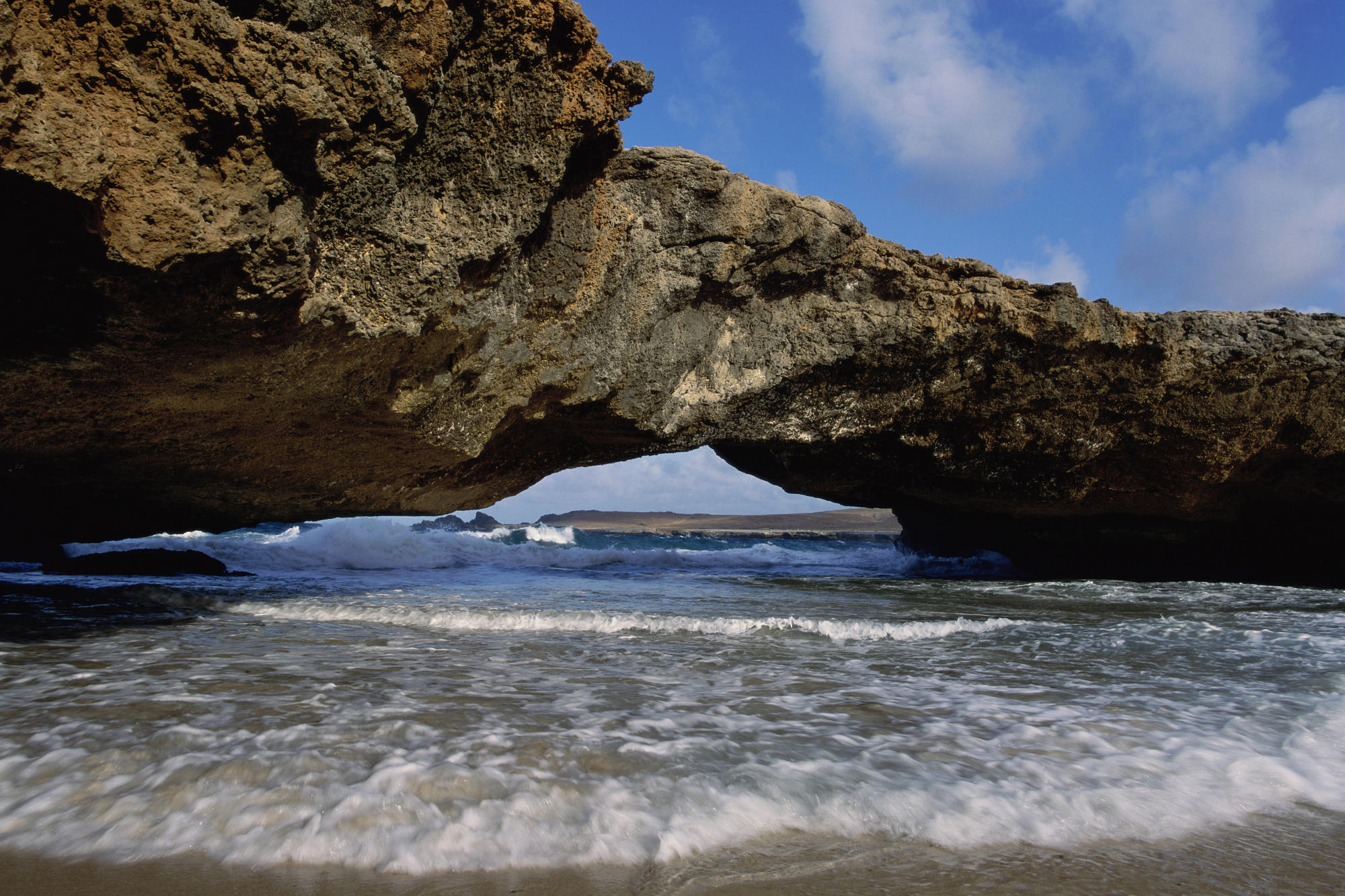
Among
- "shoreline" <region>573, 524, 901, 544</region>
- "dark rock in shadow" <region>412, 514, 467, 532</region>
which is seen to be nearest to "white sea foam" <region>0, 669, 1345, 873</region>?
"dark rock in shadow" <region>412, 514, 467, 532</region>

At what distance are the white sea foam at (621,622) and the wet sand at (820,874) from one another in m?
2.74

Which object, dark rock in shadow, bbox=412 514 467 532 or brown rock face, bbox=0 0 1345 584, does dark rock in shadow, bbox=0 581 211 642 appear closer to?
brown rock face, bbox=0 0 1345 584

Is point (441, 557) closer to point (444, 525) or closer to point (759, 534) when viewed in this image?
point (444, 525)

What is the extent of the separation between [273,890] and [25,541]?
9.31 meters

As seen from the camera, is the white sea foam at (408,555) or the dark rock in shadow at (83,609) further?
the white sea foam at (408,555)

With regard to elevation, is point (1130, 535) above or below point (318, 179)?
below

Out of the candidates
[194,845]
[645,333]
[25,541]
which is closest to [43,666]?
[194,845]

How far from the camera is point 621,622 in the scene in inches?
190

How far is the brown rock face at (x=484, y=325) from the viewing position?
272 centimetres

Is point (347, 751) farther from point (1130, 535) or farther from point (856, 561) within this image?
point (856, 561)

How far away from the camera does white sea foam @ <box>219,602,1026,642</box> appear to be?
4.64m

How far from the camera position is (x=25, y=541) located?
26.3 feet

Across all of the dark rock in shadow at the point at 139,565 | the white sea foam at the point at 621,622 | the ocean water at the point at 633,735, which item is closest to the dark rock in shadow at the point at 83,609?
the ocean water at the point at 633,735

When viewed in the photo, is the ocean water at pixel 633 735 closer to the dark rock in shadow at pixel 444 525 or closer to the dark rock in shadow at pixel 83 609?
the dark rock in shadow at pixel 83 609
